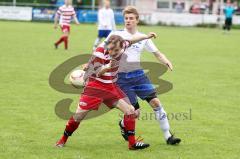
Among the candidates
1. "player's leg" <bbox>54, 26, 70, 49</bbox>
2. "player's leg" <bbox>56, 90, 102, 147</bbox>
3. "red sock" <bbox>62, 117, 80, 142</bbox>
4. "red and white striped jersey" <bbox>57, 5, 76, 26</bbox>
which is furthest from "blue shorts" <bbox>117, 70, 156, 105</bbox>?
"red and white striped jersey" <bbox>57, 5, 76, 26</bbox>

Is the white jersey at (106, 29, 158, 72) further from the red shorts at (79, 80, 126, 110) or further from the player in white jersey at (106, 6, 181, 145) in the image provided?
the red shorts at (79, 80, 126, 110)

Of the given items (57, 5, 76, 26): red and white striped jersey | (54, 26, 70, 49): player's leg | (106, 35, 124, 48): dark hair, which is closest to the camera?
(106, 35, 124, 48): dark hair

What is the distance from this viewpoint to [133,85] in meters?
8.82

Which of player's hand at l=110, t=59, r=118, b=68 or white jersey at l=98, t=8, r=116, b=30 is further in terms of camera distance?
white jersey at l=98, t=8, r=116, b=30

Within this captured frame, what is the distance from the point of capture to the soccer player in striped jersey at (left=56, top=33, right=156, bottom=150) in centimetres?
838

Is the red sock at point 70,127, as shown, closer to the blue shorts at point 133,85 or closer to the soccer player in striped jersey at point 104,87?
the soccer player in striped jersey at point 104,87

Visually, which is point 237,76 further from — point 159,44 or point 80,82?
point 159,44

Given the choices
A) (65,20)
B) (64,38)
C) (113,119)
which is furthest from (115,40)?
(65,20)

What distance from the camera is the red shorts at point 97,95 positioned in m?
8.41

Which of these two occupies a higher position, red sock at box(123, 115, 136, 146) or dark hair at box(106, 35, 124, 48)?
dark hair at box(106, 35, 124, 48)

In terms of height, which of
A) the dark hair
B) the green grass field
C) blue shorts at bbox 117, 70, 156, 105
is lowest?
the green grass field

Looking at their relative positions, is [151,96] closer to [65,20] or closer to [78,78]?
[78,78]

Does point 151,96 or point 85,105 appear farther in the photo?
point 151,96

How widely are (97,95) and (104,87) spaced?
0.15 meters
